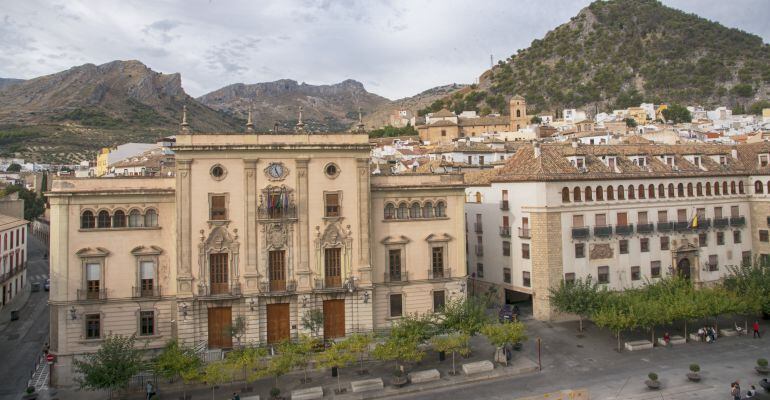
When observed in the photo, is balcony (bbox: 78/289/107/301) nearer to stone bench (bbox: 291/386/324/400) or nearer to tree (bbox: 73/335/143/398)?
tree (bbox: 73/335/143/398)

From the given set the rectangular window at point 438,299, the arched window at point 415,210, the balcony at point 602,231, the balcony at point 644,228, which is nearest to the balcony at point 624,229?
the balcony at point 644,228

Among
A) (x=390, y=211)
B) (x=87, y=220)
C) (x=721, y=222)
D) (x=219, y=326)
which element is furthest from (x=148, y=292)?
(x=721, y=222)

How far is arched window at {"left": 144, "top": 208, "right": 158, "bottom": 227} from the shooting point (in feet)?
107

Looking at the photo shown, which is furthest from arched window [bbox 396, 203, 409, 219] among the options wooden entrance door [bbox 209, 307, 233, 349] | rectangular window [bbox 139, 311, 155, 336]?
rectangular window [bbox 139, 311, 155, 336]

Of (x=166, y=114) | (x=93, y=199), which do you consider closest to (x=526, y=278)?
(x=93, y=199)

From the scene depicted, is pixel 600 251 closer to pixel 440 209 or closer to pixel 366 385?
pixel 440 209

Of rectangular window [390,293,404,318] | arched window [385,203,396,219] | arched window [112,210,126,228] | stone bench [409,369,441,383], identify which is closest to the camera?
stone bench [409,369,441,383]

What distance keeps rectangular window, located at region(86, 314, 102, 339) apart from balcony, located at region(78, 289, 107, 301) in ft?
3.27

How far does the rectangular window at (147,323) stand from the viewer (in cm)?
3225

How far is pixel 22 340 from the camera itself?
128ft

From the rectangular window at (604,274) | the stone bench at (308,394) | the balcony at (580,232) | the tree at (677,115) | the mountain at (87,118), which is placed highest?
the mountain at (87,118)

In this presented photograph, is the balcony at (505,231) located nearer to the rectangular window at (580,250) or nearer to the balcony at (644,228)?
the rectangular window at (580,250)

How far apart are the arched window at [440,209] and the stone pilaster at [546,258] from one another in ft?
25.4

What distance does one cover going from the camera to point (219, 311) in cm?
3269
